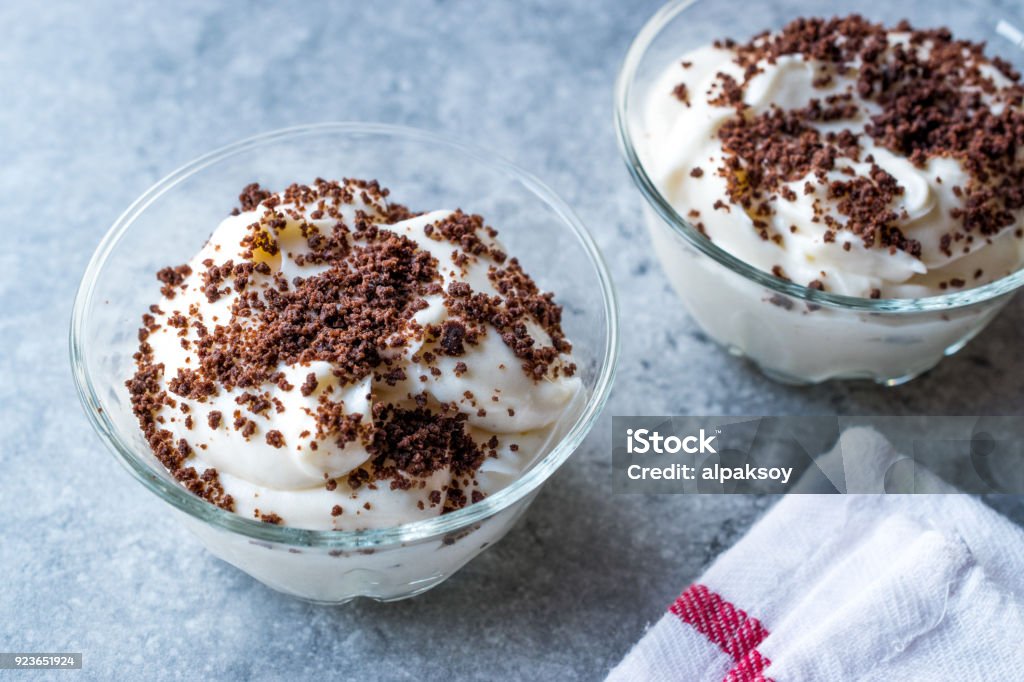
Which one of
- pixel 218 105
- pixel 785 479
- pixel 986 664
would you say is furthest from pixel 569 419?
pixel 218 105

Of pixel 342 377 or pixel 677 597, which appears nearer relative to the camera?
pixel 342 377

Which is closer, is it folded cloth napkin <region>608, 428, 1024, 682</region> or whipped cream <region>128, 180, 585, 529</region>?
whipped cream <region>128, 180, 585, 529</region>

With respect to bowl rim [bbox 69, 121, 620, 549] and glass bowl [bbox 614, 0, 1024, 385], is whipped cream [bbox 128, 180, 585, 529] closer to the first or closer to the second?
bowl rim [bbox 69, 121, 620, 549]

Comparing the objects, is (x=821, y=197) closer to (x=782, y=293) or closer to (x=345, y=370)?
(x=782, y=293)

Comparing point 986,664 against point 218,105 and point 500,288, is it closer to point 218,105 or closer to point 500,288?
point 500,288

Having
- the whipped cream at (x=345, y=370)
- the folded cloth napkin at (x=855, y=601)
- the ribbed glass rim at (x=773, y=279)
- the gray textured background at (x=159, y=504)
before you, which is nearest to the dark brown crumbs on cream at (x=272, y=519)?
the whipped cream at (x=345, y=370)

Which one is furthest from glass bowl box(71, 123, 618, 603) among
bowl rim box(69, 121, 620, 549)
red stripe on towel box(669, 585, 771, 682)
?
red stripe on towel box(669, 585, 771, 682)

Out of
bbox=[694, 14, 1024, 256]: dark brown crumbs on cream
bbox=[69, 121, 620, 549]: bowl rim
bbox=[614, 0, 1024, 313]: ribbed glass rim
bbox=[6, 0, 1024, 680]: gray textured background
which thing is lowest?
bbox=[6, 0, 1024, 680]: gray textured background
